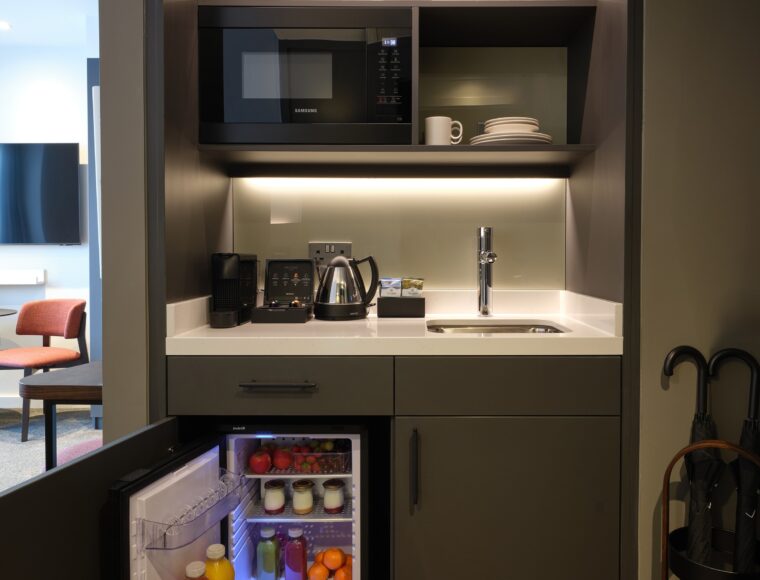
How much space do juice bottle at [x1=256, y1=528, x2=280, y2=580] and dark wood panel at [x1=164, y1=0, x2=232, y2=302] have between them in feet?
2.36

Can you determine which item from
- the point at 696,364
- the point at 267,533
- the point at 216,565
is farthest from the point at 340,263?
the point at 696,364

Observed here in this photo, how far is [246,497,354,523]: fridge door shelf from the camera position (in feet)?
5.41

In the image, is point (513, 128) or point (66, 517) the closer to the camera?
point (66, 517)

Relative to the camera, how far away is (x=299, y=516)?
1671 mm

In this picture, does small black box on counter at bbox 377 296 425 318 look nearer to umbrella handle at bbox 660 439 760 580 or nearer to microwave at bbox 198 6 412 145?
microwave at bbox 198 6 412 145

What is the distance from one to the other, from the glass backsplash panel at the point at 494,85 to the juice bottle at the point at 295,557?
1365 millimetres

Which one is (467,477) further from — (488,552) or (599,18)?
(599,18)

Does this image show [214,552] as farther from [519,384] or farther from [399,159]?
[399,159]

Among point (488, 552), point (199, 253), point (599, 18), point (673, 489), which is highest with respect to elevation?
point (599, 18)

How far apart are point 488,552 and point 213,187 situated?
1371 millimetres

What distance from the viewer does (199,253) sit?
178 cm

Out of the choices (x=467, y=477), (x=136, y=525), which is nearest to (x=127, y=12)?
(x=136, y=525)

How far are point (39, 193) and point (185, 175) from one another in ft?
11.9

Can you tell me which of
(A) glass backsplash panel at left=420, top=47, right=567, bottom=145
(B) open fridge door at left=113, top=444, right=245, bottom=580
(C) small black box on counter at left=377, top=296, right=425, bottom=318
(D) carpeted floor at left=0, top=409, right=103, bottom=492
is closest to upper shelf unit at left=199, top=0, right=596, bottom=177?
(A) glass backsplash panel at left=420, top=47, right=567, bottom=145
